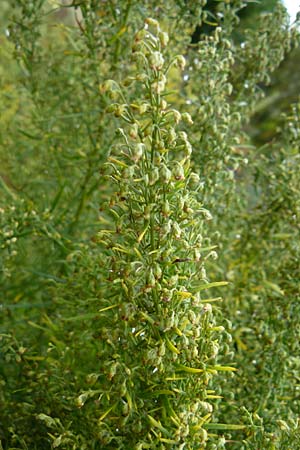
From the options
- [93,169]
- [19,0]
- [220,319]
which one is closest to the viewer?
[220,319]

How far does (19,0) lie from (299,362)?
2.51ft

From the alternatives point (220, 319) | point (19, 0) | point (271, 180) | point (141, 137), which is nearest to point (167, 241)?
point (141, 137)

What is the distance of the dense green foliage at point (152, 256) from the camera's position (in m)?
0.69

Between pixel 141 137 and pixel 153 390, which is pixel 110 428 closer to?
pixel 153 390

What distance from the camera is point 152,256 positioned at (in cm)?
68

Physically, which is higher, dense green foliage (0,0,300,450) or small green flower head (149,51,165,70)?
small green flower head (149,51,165,70)

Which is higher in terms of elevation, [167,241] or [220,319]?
[167,241]

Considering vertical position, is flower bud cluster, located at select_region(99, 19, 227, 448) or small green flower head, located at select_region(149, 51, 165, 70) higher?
small green flower head, located at select_region(149, 51, 165, 70)

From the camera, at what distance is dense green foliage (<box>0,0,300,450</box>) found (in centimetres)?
69

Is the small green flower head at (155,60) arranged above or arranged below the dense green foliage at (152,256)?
above

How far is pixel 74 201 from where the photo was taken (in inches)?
52.4

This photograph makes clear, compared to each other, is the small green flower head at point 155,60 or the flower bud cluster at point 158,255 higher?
the small green flower head at point 155,60

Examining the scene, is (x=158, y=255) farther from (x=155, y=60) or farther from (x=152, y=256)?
(x=155, y=60)

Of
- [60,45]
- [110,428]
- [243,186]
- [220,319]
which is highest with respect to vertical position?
[60,45]
